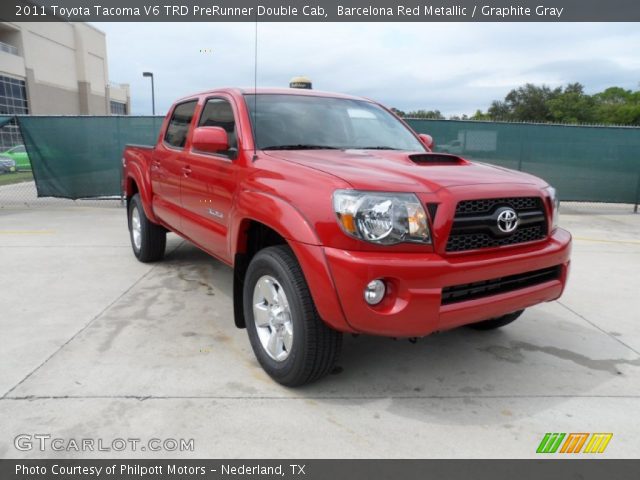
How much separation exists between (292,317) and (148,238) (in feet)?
11.2

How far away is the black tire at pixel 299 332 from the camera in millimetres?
2669

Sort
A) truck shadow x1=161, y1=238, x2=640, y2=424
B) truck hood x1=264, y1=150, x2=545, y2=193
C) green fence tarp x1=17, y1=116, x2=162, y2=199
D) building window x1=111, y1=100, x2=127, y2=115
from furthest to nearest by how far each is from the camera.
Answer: building window x1=111, y1=100, x2=127, y2=115 → green fence tarp x1=17, y1=116, x2=162, y2=199 → truck shadow x1=161, y1=238, x2=640, y2=424 → truck hood x1=264, y1=150, x2=545, y2=193

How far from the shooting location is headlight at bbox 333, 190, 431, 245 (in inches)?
97.3

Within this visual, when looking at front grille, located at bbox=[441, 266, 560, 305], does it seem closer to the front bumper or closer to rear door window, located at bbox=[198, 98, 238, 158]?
the front bumper

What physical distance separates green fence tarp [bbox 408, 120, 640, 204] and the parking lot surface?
240 inches

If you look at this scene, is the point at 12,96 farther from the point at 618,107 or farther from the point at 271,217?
the point at 618,107

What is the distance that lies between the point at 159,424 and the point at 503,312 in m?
1.96

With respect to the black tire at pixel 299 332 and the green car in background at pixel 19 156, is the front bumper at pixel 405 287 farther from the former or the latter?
the green car in background at pixel 19 156

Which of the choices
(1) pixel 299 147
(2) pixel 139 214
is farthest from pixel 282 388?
(2) pixel 139 214

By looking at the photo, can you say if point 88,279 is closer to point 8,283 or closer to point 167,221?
point 8,283

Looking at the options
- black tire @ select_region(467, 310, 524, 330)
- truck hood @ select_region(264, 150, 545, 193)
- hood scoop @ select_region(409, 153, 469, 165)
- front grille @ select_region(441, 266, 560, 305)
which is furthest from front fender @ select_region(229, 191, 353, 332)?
black tire @ select_region(467, 310, 524, 330)

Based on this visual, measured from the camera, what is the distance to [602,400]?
291 centimetres

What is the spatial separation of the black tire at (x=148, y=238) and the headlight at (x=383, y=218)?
3.66m

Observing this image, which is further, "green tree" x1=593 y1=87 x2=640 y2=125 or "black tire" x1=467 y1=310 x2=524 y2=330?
"green tree" x1=593 y1=87 x2=640 y2=125
